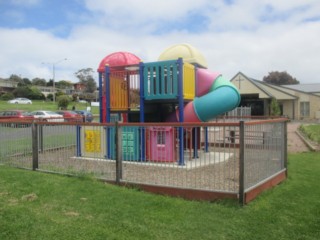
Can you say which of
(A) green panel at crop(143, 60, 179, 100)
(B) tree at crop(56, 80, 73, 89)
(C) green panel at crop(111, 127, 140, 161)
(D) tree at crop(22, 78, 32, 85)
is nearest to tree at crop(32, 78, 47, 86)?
(D) tree at crop(22, 78, 32, 85)

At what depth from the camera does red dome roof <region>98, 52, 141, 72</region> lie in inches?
459

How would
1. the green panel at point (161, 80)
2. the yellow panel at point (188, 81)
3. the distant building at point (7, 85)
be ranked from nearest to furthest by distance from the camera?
1. the green panel at point (161, 80)
2. the yellow panel at point (188, 81)
3. the distant building at point (7, 85)

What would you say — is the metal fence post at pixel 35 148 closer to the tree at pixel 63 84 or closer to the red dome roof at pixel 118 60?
the red dome roof at pixel 118 60

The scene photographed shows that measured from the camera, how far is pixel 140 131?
797 cm

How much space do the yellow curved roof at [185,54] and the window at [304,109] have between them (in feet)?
115

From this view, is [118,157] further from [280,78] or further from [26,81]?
[26,81]

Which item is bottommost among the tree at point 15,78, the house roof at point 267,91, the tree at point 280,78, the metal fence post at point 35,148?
the metal fence post at point 35,148

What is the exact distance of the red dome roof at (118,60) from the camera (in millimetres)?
11656

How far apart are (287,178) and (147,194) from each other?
3.68 m

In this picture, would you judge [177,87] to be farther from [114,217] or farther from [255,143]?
[114,217]

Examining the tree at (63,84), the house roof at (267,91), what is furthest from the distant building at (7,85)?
the house roof at (267,91)

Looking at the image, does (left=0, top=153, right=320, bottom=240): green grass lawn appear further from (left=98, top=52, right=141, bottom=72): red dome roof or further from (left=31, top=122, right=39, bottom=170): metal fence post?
(left=98, top=52, right=141, bottom=72): red dome roof

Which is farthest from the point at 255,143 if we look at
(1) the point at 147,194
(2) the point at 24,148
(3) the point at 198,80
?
(2) the point at 24,148

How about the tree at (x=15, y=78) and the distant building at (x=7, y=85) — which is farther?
the tree at (x=15, y=78)
